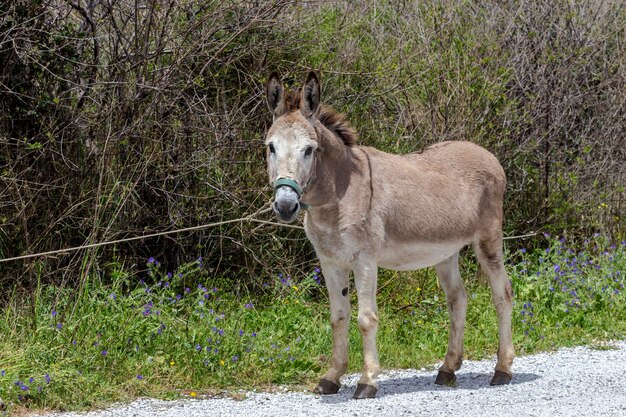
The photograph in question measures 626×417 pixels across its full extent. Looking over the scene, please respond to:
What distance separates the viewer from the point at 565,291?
9203mm

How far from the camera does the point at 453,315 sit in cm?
728

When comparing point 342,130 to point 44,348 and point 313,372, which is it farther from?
point 44,348

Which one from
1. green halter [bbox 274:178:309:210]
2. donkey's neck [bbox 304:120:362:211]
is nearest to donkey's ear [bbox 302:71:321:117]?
donkey's neck [bbox 304:120:362:211]

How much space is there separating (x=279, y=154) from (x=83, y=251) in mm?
2695

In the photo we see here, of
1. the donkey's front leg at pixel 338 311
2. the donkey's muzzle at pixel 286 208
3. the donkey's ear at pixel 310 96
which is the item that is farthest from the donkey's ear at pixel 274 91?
the donkey's front leg at pixel 338 311

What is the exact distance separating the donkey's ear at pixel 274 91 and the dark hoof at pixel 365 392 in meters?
1.83

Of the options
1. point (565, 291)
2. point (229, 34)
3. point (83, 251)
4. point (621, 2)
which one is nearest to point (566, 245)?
point (565, 291)

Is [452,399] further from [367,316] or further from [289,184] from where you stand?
[289,184]

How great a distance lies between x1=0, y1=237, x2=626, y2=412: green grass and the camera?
645 centimetres

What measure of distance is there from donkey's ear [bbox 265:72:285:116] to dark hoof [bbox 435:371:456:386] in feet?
7.20

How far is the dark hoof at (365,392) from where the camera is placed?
634cm

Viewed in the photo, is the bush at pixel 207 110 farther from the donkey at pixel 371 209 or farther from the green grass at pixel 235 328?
the donkey at pixel 371 209

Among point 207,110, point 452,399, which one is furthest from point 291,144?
point 207,110

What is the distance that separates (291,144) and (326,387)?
1.66m
